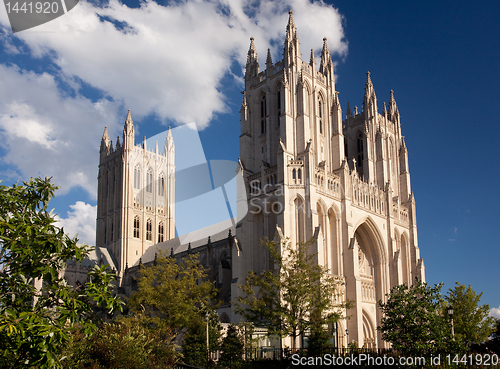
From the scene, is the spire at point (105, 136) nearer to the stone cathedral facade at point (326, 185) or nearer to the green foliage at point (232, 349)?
the stone cathedral facade at point (326, 185)

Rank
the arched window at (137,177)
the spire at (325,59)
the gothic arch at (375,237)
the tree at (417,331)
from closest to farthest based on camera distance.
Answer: the tree at (417,331)
the gothic arch at (375,237)
the spire at (325,59)
the arched window at (137,177)

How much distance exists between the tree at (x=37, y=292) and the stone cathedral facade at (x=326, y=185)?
2430cm

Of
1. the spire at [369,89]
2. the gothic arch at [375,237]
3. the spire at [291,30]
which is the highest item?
the spire at [291,30]

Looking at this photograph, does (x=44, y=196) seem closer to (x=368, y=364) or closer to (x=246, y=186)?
(x=368, y=364)

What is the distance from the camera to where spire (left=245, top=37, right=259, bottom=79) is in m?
46.9

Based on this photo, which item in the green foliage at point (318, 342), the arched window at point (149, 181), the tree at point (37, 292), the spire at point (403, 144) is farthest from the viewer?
the arched window at point (149, 181)

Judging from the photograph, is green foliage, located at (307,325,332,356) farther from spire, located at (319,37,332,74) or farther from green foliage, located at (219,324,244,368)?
spire, located at (319,37,332,74)

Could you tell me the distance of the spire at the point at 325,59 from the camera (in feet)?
158

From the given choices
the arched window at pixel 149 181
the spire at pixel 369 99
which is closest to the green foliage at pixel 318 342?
the spire at pixel 369 99

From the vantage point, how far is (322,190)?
127 feet

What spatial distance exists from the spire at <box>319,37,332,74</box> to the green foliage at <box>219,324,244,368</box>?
3033cm

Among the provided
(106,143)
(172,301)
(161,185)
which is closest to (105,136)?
(106,143)

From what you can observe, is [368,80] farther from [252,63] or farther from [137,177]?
[137,177]

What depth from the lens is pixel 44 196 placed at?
1330 cm
